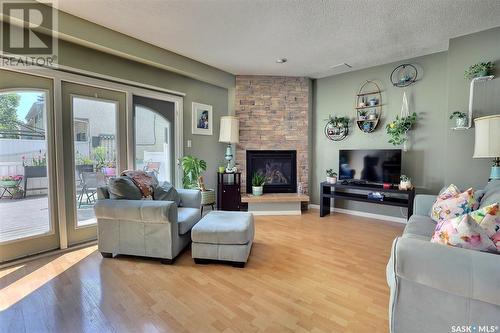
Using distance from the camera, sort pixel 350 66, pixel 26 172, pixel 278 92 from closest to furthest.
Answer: pixel 26 172 < pixel 350 66 < pixel 278 92

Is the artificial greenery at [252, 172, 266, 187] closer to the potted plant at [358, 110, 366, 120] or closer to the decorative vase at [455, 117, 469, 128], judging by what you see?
the potted plant at [358, 110, 366, 120]

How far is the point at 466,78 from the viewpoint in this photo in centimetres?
279

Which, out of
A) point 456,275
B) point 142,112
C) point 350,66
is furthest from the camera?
point 350,66

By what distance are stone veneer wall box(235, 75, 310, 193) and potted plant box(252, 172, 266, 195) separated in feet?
0.68

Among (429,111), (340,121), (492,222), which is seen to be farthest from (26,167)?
(429,111)

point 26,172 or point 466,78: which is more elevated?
point 466,78

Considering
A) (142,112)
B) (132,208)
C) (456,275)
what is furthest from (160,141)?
(456,275)

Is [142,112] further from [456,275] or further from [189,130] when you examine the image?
[456,275]

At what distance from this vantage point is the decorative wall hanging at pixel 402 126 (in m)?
3.52

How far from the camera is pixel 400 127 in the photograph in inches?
138

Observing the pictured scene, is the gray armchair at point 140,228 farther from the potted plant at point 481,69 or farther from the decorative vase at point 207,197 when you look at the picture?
the potted plant at point 481,69

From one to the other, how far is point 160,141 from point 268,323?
9.65ft

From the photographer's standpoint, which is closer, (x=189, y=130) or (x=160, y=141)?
(x=160, y=141)

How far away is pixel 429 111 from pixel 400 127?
466 mm
